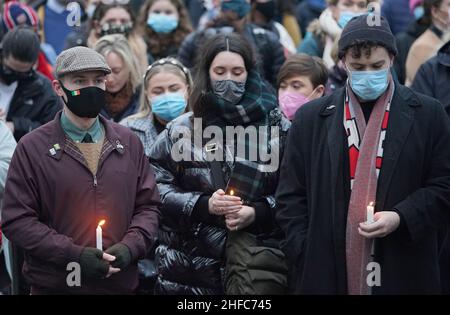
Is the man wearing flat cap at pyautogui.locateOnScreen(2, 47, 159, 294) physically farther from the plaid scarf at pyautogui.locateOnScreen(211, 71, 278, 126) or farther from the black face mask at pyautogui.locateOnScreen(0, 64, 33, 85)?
the black face mask at pyautogui.locateOnScreen(0, 64, 33, 85)

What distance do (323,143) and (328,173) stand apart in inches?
7.2

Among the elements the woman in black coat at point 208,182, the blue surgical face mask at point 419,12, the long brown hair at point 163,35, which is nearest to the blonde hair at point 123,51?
the long brown hair at point 163,35

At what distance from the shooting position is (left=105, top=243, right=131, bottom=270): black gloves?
582 centimetres

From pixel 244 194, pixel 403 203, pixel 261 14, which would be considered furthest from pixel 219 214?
pixel 261 14

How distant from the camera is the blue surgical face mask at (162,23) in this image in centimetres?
1029

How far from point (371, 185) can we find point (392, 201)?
154mm

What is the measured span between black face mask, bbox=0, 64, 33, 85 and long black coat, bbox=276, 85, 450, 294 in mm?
3369

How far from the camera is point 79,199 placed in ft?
19.2

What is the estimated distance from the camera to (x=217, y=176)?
648 cm

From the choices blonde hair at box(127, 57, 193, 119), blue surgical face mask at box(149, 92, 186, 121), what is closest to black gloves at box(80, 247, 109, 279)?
Answer: blue surgical face mask at box(149, 92, 186, 121)

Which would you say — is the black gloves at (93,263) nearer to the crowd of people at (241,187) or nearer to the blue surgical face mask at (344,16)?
the crowd of people at (241,187)

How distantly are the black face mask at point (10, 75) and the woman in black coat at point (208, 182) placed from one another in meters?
2.25

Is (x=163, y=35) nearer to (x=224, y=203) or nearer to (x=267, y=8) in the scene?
(x=267, y=8)
